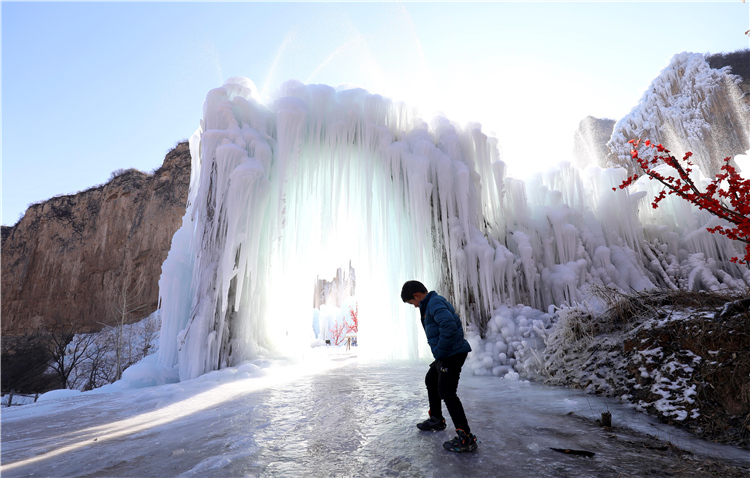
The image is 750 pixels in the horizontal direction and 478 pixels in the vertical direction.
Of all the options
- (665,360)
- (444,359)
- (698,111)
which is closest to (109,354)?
(444,359)

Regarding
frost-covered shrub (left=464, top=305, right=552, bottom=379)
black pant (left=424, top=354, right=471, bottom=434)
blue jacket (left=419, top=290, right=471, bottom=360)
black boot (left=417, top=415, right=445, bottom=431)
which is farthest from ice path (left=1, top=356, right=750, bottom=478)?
frost-covered shrub (left=464, top=305, right=552, bottom=379)

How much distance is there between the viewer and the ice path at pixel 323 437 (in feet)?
6.13

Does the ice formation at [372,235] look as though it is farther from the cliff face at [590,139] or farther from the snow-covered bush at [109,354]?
the cliff face at [590,139]

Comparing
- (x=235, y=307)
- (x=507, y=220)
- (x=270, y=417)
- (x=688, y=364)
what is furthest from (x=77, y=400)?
(x=507, y=220)

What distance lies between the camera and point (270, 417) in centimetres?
301

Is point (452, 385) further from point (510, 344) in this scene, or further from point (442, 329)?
point (510, 344)

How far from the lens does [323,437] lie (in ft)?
7.92

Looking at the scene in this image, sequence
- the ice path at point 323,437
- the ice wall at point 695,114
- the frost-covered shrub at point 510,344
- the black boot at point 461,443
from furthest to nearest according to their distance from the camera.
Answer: the ice wall at point 695,114 → the frost-covered shrub at point 510,344 → the black boot at point 461,443 → the ice path at point 323,437

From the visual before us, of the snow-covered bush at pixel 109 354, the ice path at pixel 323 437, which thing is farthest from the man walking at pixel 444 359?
the snow-covered bush at pixel 109 354

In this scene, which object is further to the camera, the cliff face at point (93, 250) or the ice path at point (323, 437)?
the cliff face at point (93, 250)

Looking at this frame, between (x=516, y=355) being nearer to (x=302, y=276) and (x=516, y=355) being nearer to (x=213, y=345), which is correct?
(x=302, y=276)

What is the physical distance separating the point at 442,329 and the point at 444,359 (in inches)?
7.8

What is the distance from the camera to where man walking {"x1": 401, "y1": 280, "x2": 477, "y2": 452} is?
2104 mm

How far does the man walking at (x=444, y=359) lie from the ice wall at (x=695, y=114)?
22.9 m
